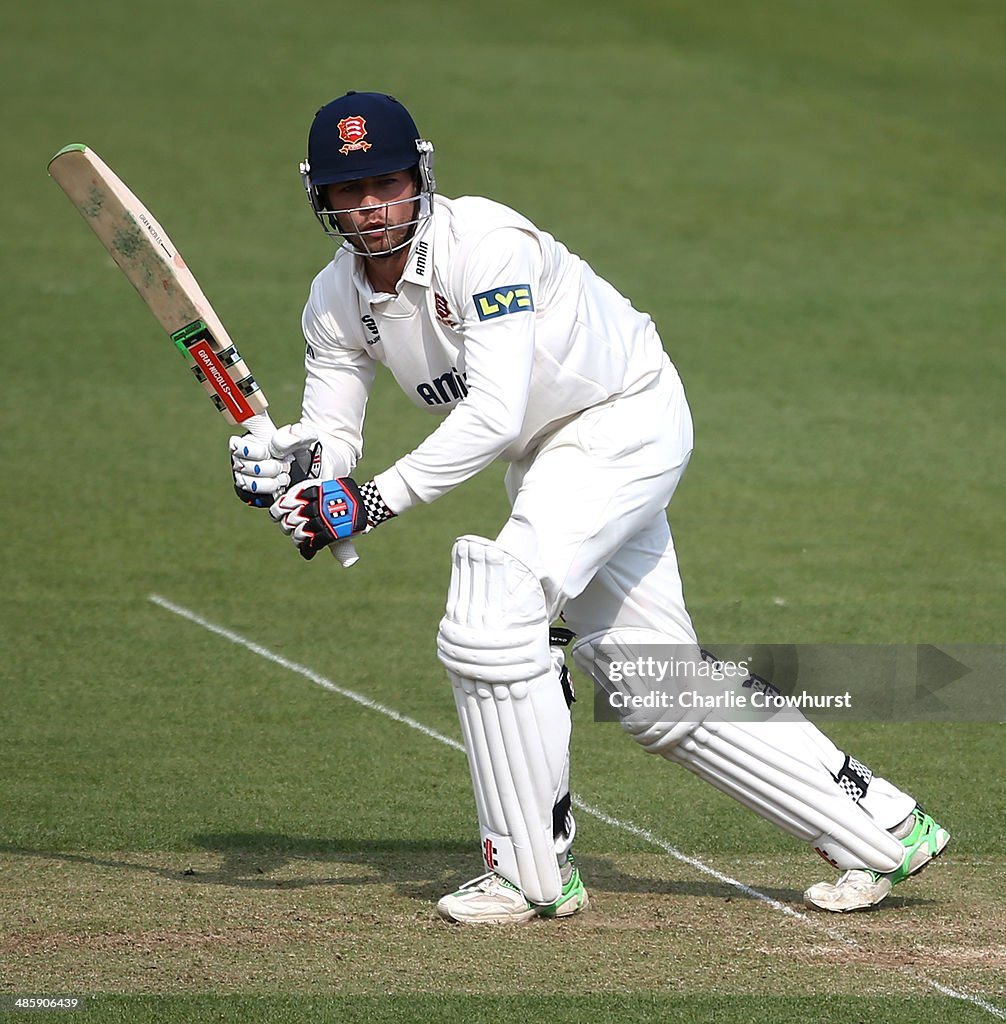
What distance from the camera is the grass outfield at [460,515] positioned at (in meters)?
4.14

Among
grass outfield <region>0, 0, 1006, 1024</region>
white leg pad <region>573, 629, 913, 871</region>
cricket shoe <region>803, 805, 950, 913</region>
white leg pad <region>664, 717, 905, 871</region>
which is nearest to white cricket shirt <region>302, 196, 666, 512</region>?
white leg pad <region>573, 629, 913, 871</region>

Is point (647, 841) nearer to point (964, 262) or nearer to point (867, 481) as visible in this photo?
point (867, 481)

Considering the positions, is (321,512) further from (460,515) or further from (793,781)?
(460,515)

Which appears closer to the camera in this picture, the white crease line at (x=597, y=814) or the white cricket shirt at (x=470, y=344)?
the white crease line at (x=597, y=814)

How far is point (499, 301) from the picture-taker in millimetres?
4219

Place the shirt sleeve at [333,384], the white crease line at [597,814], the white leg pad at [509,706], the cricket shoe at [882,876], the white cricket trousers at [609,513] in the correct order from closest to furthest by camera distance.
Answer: the white crease line at [597,814] → the white leg pad at [509,706] → the white cricket trousers at [609,513] → the cricket shoe at [882,876] → the shirt sleeve at [333,384]

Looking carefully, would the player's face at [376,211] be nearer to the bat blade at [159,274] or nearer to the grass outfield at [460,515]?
the bat blade at [159,274]

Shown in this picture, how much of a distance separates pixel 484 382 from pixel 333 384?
0.69m

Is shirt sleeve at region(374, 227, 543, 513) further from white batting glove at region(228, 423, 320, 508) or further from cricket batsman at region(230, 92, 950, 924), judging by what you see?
white batting glove at region(228, 423, 320, 508)

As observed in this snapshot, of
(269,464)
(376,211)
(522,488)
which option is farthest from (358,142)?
(522,488)

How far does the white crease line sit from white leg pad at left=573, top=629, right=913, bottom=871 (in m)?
0.22

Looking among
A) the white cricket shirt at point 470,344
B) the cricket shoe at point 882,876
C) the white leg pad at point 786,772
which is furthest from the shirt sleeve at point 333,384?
the cricket shoe at point 882,876

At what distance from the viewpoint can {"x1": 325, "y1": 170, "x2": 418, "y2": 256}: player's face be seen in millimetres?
4336

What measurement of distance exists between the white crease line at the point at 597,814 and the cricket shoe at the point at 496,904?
525 millimetres
